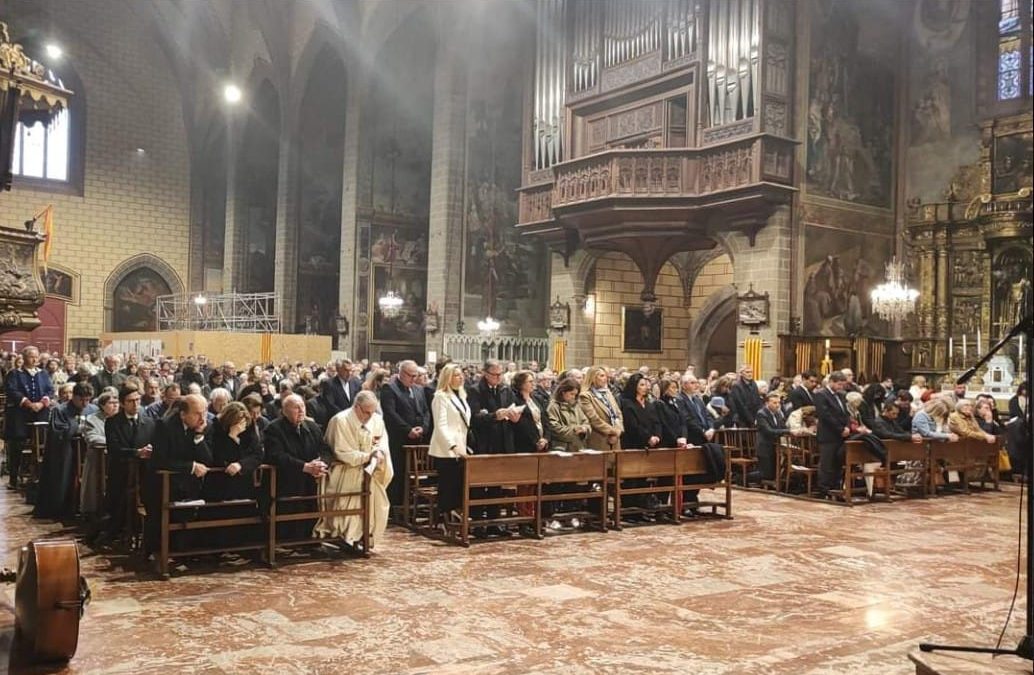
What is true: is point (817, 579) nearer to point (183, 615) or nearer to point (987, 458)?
point (183, 615)

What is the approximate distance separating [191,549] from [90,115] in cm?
2851

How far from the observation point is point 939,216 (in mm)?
18016

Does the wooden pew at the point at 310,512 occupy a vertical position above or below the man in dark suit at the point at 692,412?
below

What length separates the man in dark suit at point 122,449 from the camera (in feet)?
24.7

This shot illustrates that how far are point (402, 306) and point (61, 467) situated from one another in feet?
56.8

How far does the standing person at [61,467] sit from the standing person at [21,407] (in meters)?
1.97

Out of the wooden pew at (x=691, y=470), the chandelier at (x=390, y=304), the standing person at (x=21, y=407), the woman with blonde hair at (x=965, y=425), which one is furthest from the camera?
the chandelier at (x=390, y=304)

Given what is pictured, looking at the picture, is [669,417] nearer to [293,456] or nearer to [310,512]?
[310,512]

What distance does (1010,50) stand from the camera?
1753 centimetres

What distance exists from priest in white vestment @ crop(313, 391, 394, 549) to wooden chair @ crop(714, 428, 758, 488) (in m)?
5.76

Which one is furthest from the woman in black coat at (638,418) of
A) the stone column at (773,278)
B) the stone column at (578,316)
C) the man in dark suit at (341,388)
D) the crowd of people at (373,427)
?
the stone column at (578,316)

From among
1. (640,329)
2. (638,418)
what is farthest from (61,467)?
(640,329)

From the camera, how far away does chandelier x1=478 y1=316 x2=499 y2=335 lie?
906 inches

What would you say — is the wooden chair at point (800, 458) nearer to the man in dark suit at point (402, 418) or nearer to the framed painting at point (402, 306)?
the man in dark suit at point (402, 418)
